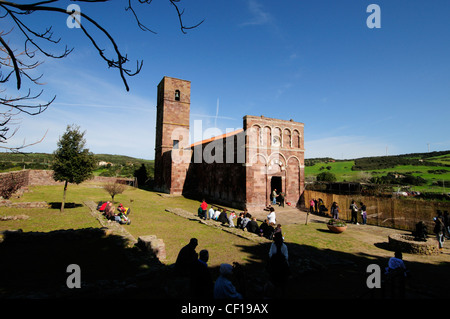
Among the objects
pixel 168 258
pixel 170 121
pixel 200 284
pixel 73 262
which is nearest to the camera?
pixel 200 284

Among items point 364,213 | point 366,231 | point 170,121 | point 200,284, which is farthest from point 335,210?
point 170,121

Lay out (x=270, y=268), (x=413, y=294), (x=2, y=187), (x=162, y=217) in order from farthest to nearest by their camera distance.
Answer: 1. (x=2, y=187)
2. (x=162, y=217)
3. (x=413, y=294)
4. (x=270, y=268)

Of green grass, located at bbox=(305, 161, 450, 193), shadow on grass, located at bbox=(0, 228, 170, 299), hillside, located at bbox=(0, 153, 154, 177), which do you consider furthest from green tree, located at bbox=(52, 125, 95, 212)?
green grass, located at bbox=(305, 161, 450, 193)

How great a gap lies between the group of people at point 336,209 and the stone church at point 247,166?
2.10 metres

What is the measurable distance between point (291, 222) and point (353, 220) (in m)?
4.59

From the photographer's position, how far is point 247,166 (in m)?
18.8

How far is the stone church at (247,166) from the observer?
19062mm

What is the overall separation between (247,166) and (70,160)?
1327 cm

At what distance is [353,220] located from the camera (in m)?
15.6

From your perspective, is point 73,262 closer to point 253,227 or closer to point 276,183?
point 253,227

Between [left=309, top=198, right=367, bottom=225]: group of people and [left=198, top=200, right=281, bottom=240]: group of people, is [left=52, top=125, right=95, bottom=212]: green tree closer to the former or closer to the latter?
[left=198, top=200, right=281, bottom=240]: group of people

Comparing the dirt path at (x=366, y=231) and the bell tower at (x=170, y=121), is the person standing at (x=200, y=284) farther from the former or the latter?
the bell tower at (x=170, y=121)

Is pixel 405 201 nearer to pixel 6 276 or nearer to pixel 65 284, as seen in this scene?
→ pixel 65 284
